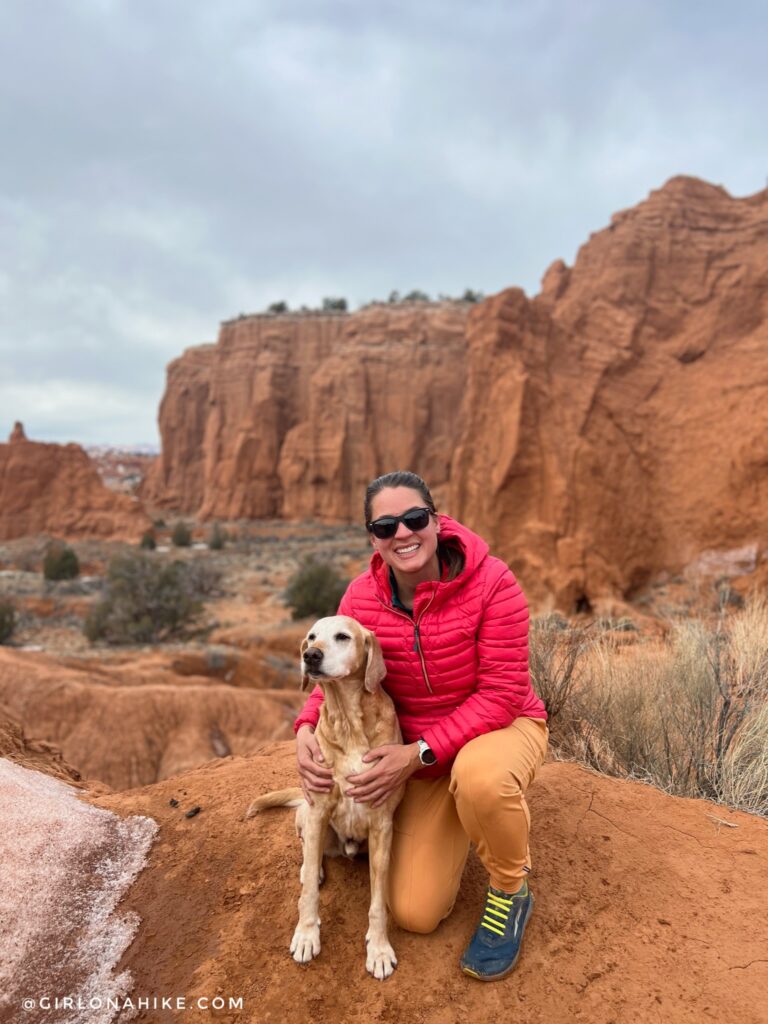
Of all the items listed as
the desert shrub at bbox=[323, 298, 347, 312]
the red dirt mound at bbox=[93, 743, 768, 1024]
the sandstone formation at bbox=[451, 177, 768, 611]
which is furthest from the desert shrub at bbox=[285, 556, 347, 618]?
the desert shrub at bbox=[323, 298, 347, 312]

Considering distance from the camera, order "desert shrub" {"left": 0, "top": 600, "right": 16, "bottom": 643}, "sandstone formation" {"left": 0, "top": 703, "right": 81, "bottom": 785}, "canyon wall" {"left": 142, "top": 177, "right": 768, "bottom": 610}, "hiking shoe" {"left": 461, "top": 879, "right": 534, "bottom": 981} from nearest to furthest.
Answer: "hiking shoe" {"left": 461, "top": 879, "right": 534, "bottom": 981}
"sandstone formation" {"left": 0, "top": 703, "right": 81, "bottom": 785}
"canyon wall" {"left": 142, "top": 177, "right": 768, "bottom": 610}
"desert shrub" {"left": 0, "top": 600, "right": 16, "bottom": 643}

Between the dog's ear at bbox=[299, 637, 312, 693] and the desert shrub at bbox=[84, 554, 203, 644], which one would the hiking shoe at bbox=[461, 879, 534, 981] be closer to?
the dog's ear at bbox=[299, 637, 312, 693]

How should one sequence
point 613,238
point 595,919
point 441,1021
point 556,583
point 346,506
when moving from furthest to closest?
1. point 346,506
2. point 613,238
3. point 556,583
4. point 595,919
5. point 441,1021

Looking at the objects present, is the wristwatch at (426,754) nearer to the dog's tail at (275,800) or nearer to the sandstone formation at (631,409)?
the dog's tail at (275,800)

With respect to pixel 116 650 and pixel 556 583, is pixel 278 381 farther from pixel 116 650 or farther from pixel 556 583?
pixel 556 583

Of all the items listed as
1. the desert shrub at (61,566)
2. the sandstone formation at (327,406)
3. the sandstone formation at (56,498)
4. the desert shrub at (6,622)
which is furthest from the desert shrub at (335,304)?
the desert shrub at (6,622)

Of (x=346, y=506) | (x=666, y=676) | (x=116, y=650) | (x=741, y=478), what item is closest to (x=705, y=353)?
(x=741, y=478)

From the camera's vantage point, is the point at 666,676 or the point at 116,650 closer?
the point at 666,676

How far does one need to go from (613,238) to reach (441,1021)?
20.9 metres

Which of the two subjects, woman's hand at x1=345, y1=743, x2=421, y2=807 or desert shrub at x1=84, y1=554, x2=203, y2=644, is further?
desert shrub at x1=84, y1=554, x2=203, y2=644

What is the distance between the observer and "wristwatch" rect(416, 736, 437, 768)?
2.61 m

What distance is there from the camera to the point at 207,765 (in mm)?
5148

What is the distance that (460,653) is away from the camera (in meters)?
2.68

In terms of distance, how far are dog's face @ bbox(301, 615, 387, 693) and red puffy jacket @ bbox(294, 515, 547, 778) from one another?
0.21 m
